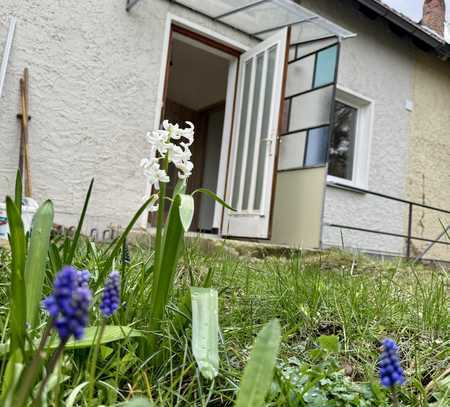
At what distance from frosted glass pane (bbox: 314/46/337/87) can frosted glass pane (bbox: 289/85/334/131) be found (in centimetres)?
10

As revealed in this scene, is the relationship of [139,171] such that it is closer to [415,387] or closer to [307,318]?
[307,318]

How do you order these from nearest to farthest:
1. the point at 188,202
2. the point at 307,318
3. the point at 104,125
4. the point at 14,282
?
the point at 14,282 → the point at 188,202 → the point at 307,318 → the point at 104,125

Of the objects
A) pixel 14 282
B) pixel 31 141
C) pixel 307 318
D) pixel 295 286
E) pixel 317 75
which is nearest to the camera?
pixel 14 282

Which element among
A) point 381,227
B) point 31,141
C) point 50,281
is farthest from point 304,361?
point 381,227

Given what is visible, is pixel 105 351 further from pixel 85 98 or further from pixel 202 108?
pixel 202 108

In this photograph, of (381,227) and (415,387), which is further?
(381,227)

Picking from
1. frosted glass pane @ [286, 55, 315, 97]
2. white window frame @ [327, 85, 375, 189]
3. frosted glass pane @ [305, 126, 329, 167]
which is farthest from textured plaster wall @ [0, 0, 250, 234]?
white window frame @ [327, 85, 375, 189]

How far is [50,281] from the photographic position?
130 cm

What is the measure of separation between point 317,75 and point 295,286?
4366 mm

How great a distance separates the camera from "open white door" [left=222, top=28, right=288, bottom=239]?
16.4 feet

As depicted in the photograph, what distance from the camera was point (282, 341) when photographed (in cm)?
132

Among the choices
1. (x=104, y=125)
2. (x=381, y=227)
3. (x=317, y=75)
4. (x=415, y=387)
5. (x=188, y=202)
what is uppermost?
(x=317, y=75)

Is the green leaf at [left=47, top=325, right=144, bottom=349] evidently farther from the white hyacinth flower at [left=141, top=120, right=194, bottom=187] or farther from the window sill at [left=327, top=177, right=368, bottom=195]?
the window sill at [left=327, top=177, right=368, bottom=195]

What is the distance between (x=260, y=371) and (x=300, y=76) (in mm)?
5337
